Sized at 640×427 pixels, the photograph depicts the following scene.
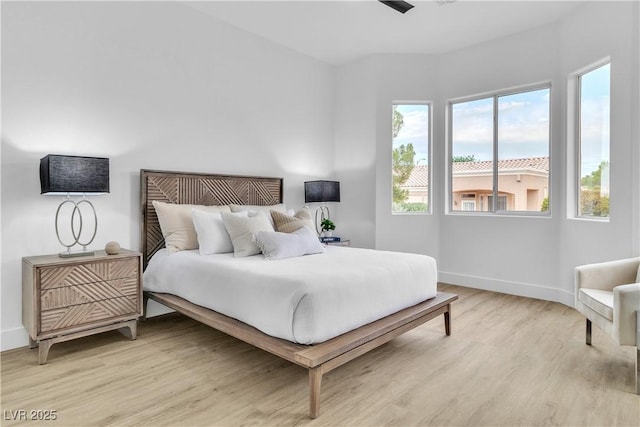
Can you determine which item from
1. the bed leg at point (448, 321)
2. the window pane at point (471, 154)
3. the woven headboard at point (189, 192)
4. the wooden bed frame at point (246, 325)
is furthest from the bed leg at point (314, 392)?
the window pane at point (471, 154)

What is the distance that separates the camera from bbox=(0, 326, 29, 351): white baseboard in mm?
2818

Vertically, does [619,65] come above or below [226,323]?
above

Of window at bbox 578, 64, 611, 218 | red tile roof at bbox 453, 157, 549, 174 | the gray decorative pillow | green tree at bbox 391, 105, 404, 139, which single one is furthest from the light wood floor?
green tree at bbox 391, 105, 404, 139

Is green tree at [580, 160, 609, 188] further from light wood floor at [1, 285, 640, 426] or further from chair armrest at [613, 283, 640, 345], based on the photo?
chair armrest at [613, 283, 640, 345]

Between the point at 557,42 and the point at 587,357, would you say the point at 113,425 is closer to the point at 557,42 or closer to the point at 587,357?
the point at 587,357

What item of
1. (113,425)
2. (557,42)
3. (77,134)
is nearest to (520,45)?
(557,42)

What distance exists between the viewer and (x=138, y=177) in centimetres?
354

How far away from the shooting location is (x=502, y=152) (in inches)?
185

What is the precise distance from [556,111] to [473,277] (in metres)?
2.19

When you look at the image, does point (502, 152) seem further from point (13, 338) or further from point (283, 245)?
point (13, 338)

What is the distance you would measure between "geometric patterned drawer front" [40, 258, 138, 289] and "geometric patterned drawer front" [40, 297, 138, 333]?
178 mm

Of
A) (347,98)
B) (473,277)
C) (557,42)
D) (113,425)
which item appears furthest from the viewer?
(347,98)

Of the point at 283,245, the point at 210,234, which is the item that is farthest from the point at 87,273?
the point at 283,245

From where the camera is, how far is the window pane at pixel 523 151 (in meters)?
4.39
